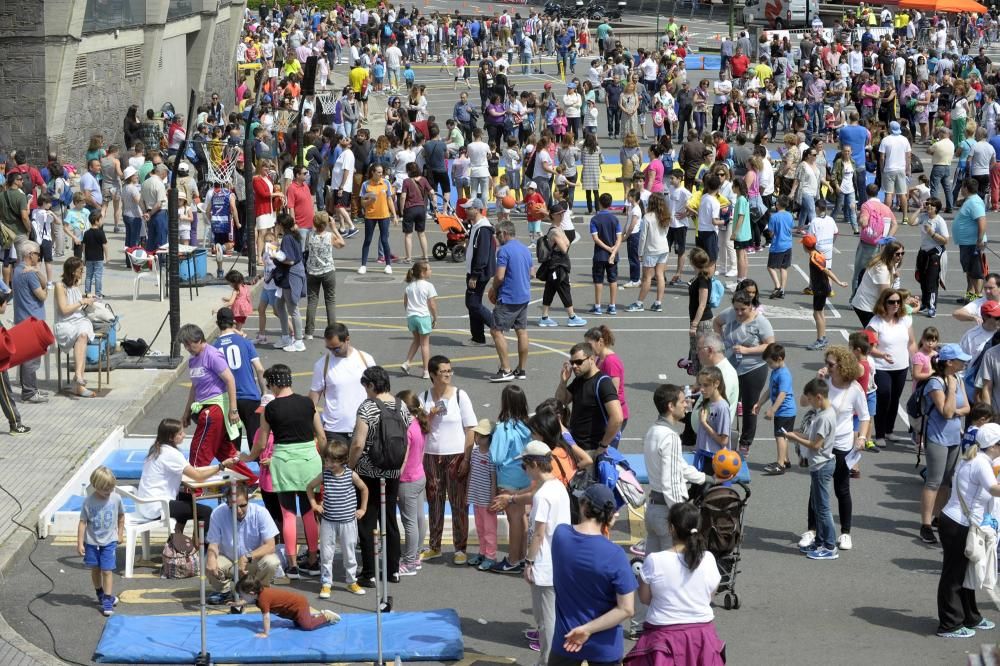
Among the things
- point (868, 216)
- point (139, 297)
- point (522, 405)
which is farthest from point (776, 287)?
point (522, 405)

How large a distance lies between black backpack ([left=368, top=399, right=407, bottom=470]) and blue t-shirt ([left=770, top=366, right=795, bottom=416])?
4316 mm

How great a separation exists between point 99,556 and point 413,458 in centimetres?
234

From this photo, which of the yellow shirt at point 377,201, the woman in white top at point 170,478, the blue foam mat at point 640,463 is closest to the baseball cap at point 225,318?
the woman in white top at point 170,478

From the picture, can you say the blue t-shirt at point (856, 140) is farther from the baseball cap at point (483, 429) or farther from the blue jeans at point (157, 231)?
the baseball cap at point (483, 429)

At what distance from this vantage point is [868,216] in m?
19.0

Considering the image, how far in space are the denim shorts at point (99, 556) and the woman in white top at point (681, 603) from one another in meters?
4.25

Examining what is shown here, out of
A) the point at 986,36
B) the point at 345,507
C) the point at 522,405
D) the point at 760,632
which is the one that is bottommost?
the point at 760,632

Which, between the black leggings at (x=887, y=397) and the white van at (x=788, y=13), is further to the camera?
the white van at (x=788, y=13)

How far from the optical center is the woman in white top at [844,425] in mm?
11383

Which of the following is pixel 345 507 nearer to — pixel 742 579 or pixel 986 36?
pixel 742 579

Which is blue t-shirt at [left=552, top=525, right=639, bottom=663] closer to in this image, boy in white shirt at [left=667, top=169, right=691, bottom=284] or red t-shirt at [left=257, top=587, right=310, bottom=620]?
red t-shirt at [left=257, top=587, right=310, bottom=620]

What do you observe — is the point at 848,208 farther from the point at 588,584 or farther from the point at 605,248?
the point at 588,584

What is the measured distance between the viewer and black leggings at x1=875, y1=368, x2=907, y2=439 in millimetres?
14148

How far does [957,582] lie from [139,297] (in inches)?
549
